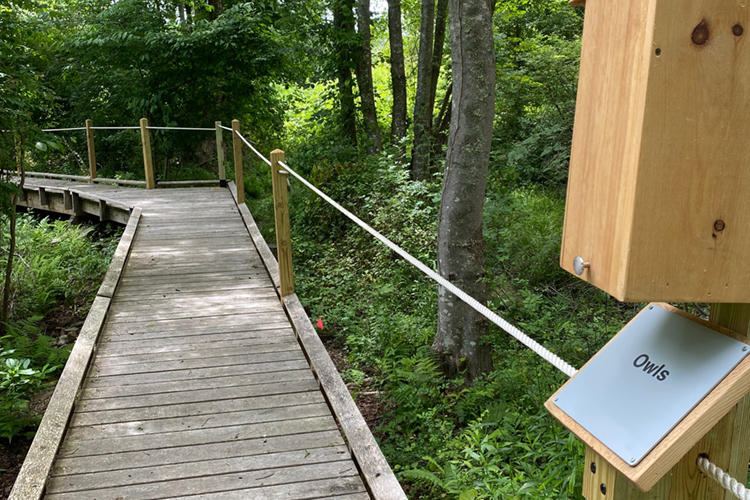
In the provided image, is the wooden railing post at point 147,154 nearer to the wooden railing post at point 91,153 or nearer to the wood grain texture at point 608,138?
the wooden railing post at point 91,153

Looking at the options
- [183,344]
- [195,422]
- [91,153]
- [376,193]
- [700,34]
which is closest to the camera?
[700,34]

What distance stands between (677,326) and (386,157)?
7.83 m

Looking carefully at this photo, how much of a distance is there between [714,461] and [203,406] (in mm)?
2678

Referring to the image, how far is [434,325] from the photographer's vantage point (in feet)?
16.2

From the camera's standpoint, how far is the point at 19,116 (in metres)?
5.34

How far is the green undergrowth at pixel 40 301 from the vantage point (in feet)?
13.5

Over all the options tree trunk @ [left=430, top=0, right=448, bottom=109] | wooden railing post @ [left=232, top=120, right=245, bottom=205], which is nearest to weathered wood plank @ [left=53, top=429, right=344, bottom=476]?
wooden railing post @ [left=232, top=120, right=245, bottom=205]

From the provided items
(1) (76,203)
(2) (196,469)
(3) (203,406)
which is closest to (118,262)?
(3) (203,406)

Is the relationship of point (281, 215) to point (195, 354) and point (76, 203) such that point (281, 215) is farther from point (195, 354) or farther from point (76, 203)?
point (76, 203)

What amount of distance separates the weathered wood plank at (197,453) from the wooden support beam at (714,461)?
1906mm

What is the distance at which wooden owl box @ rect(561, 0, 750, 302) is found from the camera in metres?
0.86

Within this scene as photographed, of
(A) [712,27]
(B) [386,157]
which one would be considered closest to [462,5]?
(A) [712,27]

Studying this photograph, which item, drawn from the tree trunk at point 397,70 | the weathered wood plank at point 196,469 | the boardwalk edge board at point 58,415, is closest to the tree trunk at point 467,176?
the weathered wood plank at point 196,469

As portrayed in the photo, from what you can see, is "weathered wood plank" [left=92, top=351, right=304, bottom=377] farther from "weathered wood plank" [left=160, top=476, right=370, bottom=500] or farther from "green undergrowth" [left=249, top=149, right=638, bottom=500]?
"weathered wood plank" [left=160, top=476, right=370, bottom=500]
